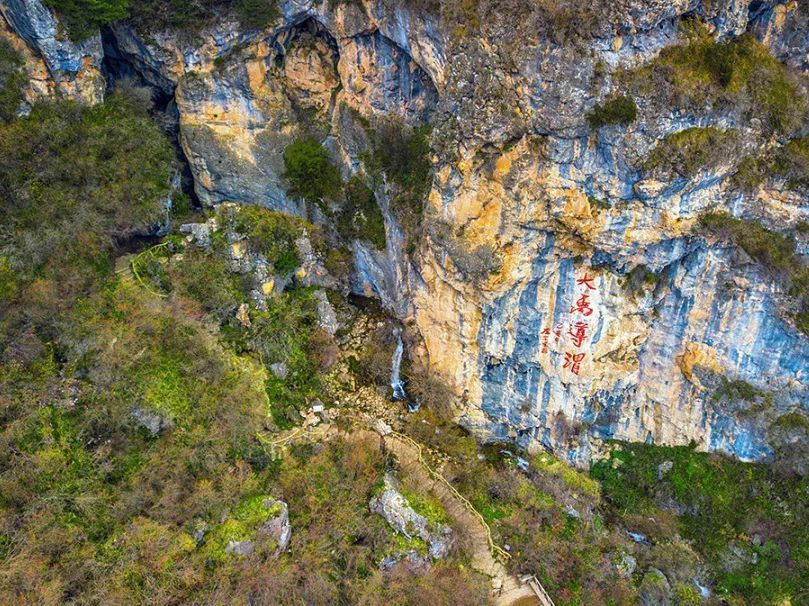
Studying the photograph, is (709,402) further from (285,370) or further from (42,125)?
(42,125)

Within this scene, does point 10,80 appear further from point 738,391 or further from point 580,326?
point 738,391

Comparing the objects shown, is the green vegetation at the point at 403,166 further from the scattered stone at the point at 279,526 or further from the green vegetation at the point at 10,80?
the green vegetation at the point at 10,80

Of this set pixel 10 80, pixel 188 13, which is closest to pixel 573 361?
pixel 188 13

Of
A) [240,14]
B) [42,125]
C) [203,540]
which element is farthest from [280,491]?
[240,14]

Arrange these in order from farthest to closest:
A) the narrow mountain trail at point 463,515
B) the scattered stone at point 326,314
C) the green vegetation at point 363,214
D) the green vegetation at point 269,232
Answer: the green vegetation at point 363,214 → the scattered stone at point 326,314 → the green vegetation at point 269,232 → the narrow mountain trail at point 463,515

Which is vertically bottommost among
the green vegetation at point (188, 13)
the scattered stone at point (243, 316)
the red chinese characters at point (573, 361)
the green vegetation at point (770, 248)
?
the red chinese characters at point (573, 361)

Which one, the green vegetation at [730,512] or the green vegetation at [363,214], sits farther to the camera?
the green vegetation at [363,214]

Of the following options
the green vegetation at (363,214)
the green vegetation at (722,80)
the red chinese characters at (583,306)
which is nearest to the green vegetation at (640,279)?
the red chinese characters at (583,306)
